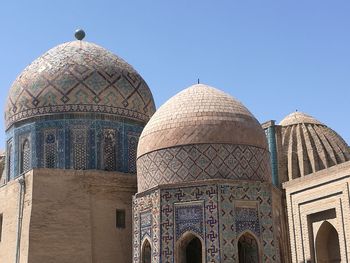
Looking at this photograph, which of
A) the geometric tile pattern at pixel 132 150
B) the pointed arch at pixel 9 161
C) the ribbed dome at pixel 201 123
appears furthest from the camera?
the pointed arch at pixel 9 161

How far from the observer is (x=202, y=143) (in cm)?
1356

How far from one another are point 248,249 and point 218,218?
46.7 inches

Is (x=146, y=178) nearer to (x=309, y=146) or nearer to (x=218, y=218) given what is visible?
(x=218, y=218)

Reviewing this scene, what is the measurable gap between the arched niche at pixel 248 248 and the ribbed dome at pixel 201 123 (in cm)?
218

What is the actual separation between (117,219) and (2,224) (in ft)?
10.1

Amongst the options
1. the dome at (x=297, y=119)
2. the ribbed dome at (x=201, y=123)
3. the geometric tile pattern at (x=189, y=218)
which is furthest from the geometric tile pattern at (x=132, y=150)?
the dome at (x=297, y=119)

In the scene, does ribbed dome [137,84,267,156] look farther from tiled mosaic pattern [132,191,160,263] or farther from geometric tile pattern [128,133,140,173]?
geometric tile pattern [128,133,140,173]

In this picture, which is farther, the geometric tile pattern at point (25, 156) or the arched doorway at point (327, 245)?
the geometric tile pattern at point (25, 156)

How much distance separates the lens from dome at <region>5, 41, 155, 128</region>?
1731 centimetres

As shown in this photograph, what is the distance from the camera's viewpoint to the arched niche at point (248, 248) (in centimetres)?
1298

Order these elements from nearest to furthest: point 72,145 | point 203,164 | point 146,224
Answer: point 203,164 < point 146,224 < point 72,145

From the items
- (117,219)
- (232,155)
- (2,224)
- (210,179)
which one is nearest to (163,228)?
(210,179)

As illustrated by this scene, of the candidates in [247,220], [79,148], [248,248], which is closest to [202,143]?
[247,220]

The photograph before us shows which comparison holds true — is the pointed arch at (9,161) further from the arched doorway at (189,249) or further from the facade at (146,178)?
Answer: the arched doorway at (189,249)
